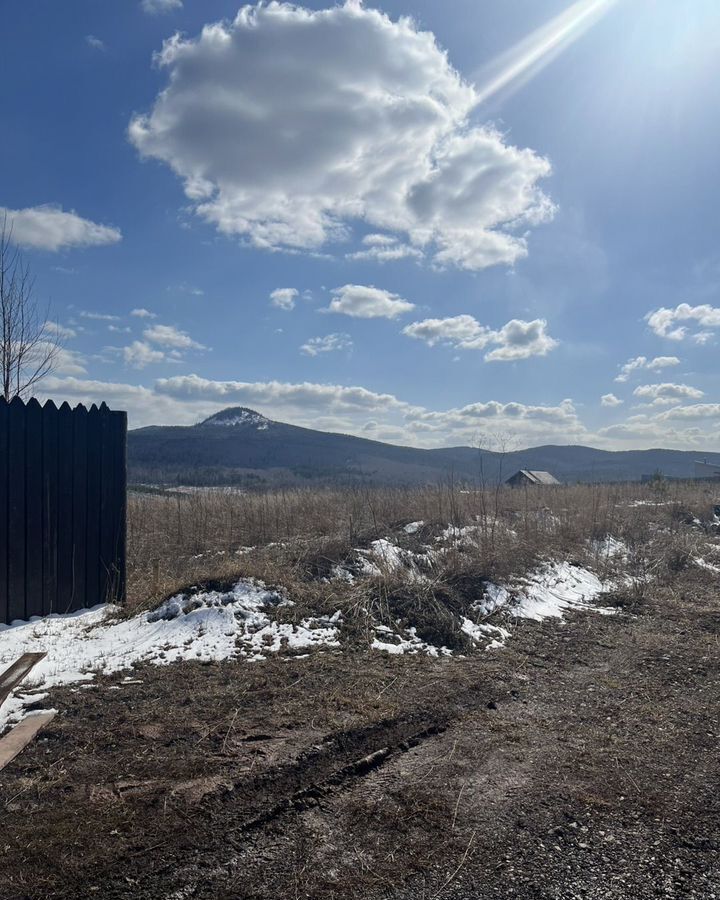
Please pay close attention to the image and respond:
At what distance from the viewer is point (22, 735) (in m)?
3.89

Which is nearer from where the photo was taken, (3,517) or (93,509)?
(3,517)

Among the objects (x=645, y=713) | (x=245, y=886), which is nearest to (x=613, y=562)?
(x=645, y=713)

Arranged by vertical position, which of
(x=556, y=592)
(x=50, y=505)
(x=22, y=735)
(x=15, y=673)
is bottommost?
(x=556, y=592)

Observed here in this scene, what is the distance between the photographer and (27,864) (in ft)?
8.52

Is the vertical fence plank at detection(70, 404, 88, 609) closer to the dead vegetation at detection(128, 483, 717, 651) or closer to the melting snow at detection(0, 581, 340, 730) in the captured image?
the melting snow at detection(0, 581, 340, 730)

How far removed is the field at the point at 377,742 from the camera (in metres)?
2.66

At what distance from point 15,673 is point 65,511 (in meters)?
2.47

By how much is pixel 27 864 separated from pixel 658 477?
26.1 meters

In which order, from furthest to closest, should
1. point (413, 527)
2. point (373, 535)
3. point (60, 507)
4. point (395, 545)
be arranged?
point (413, 527) → point (373, 535) → point (395, 545) → point (60, 507)

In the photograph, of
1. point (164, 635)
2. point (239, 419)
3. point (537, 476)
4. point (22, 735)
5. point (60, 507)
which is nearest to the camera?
point (22, 735)

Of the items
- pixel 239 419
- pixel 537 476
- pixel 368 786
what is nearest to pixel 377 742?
pixel 368 786

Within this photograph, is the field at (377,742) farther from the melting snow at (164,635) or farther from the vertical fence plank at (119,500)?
the vertical fence plank at (119,500)

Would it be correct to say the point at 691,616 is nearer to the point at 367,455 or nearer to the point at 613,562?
the point at 613,562

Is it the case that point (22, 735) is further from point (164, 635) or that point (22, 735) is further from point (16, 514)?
point (16, 514)
